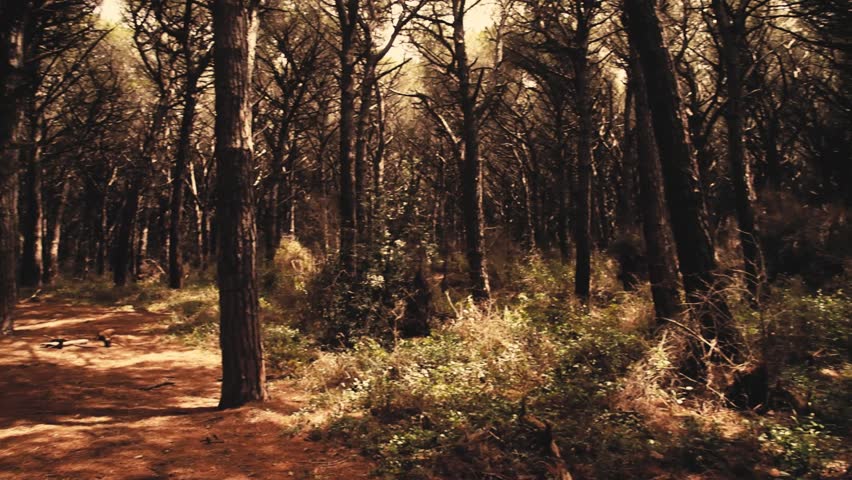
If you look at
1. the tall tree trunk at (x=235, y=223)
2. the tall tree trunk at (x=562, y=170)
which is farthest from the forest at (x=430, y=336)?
→ the tall tree trunk at (x=562, y=170)

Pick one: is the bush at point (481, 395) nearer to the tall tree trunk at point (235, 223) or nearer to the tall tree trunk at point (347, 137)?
the tall tree trunk at point (235, 223)

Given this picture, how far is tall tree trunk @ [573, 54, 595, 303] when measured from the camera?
38.9 feet

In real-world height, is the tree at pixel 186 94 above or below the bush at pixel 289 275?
above

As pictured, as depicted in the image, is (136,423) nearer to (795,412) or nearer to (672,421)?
(672,421)

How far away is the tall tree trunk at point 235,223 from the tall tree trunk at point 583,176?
8.78 meters

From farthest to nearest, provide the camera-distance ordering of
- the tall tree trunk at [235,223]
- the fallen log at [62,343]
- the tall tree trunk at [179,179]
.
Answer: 1. the tall tree trunk at [179,179]
2. the fallen log at [62,343]
3. the tall tree trunk at [235,223]

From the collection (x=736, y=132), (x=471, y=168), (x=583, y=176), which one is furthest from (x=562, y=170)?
(x=471, y=168)

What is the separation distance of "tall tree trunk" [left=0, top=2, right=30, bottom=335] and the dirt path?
115 cm

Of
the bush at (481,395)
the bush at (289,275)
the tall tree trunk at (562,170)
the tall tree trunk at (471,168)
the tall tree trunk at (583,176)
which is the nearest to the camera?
the bush at (481,395)

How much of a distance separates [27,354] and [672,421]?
32.4 feet

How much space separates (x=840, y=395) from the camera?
518 cm

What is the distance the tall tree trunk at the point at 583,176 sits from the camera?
11852mm

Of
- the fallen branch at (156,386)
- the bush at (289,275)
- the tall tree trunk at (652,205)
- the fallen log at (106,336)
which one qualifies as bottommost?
the fallen branch at (156,386)

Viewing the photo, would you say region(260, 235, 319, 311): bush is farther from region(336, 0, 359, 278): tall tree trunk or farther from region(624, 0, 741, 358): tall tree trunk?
region(624, 0, 741, 358): tall tree trunk
